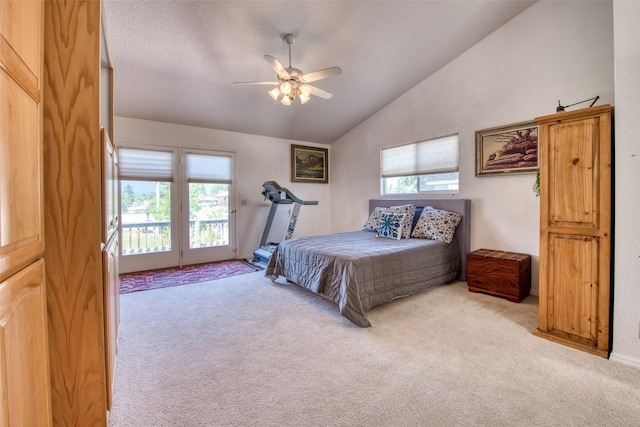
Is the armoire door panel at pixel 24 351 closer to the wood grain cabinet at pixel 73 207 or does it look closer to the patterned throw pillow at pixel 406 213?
the wood grain cabinet at pixel 73 207

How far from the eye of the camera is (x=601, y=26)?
9.23 ft

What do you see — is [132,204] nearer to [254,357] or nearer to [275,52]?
[275,52]

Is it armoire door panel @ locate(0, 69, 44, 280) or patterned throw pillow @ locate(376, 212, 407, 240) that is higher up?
armoire door panel @ locate(0, 69, 44, 280)

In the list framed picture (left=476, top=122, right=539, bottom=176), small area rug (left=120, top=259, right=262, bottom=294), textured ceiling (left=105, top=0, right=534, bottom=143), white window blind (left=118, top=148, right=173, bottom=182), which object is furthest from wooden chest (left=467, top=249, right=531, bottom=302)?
white window blind (left=118, top=148, right=173, bottom=182)

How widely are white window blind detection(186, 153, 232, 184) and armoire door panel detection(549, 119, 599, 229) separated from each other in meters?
4.43

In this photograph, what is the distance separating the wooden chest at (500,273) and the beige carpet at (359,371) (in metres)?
0.21

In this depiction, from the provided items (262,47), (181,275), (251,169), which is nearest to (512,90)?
(262,47)

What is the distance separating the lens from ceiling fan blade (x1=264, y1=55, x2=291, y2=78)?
2544 millimetres

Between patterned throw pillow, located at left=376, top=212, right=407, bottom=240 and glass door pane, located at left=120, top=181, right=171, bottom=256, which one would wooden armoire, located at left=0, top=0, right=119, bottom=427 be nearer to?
patterned throw pillow, located at left=376, top=212, right=407, bottom=240

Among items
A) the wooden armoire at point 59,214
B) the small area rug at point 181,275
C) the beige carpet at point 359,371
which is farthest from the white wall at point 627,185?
the small area rug at point 181,275

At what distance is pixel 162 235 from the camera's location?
15.0ft

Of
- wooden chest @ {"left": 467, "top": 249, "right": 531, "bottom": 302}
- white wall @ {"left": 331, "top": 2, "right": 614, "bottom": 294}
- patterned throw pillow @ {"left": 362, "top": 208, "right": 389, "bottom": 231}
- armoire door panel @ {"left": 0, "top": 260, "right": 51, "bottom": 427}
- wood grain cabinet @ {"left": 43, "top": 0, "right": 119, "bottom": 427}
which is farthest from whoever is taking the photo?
patterned throw pillow @ {"left": 362, "top": 208, "right": 389, "bottom": 231}

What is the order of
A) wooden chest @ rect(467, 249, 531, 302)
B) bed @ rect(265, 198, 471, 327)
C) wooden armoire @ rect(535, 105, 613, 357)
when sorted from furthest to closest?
wooden chest @ rect(467, 249, 531, 302)
bed @ rect(265, 198, 471, 327)
wooden armoire @ rect(535, 105, 613, 357)

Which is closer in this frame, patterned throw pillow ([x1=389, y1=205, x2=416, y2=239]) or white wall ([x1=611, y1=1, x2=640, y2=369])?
white wall ([x1=611, y1=1, x2=640, y2=369])
